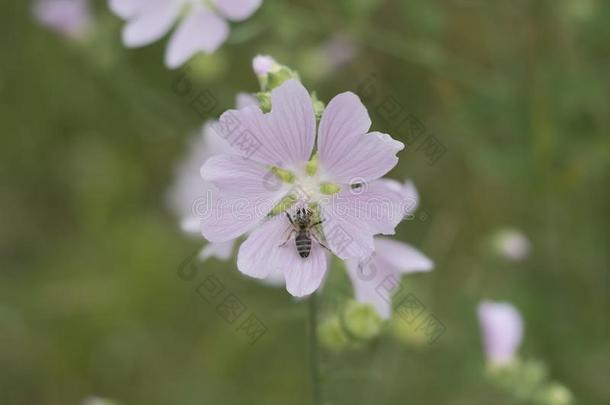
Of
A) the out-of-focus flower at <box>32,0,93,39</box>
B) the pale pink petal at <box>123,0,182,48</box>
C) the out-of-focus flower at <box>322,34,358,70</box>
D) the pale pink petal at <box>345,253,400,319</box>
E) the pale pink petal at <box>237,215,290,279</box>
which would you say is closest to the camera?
the pale pink petal at <box>237,215,290,279</box>

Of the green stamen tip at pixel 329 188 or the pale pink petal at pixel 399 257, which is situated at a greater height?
the green stamen tip at pixel 329 188

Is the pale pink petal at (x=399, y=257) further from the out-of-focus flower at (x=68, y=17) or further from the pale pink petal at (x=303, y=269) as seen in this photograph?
the out-of-focus flower at (x=68, y=17)

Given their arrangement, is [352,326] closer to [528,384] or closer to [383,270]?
[383,270]

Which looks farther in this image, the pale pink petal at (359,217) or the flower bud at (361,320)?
the flower bud at (361,320)

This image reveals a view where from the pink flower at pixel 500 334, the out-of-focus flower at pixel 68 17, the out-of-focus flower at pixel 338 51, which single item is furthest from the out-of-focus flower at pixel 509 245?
the out-of-focus flower at pixel 68 17

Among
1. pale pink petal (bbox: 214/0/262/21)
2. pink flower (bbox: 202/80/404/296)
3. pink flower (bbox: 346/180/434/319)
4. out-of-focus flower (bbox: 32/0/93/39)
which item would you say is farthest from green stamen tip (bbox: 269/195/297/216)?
out-of-focus flower (bbox: 32/0/93/39)

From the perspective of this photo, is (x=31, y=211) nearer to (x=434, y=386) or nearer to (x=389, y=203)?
(x=434, y=386)

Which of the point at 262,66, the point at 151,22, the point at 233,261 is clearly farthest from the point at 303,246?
the point at 233,261

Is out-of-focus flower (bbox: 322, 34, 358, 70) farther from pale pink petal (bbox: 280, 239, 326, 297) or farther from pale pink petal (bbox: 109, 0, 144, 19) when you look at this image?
pale pink petal (bbox: 280, 239, 326, 297)
